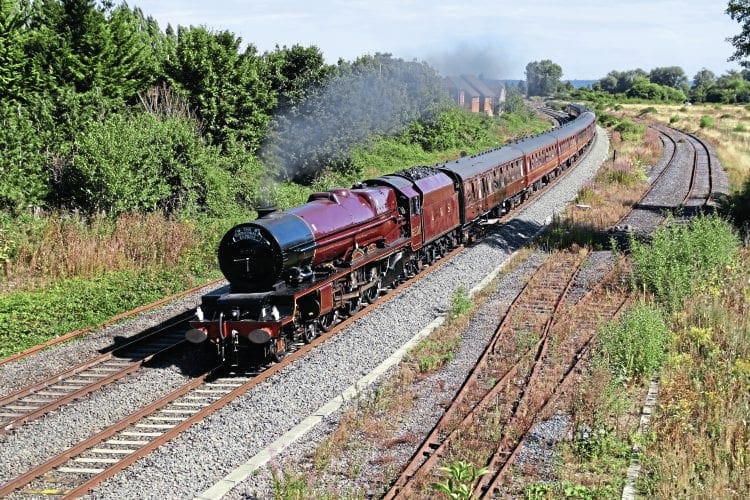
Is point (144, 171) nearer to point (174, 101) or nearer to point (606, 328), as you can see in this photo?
point (174, 101)

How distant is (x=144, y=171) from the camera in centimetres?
2359

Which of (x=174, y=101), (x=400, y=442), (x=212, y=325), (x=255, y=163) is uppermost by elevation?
(x=174, y=101)

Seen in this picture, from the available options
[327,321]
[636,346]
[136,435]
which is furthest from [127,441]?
[636,346]

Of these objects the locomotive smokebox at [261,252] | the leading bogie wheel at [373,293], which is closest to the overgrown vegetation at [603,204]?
the leading bogie wheel at [373,293]

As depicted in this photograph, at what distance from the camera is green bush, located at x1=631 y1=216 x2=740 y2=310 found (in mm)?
15867

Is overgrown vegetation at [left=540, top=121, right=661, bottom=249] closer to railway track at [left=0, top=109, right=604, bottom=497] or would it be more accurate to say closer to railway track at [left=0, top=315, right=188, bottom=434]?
railway track at [left=0, top=315, right=188, bottom=434]

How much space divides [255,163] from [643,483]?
24732 millimetres

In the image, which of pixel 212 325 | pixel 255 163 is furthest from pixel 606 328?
pixel 255 163

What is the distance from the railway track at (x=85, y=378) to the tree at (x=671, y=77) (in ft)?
621

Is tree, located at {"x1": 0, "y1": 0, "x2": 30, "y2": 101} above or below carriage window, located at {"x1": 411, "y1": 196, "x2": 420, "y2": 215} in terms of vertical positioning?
above

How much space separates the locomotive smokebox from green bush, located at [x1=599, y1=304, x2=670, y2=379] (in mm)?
6479

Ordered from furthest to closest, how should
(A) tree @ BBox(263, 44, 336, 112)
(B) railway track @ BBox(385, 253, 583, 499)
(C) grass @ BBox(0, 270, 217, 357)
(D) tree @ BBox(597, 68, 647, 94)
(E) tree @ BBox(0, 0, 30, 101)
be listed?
(D) tree @ BBox(597, 68, 647, 94)
(A) tree @ BBox(263, 44, 336, 112)
(E) tree @ BBox(0, 0, 30, 101)
(C) grass @ BBox(0, 270, 217, 357)
(B) railway track @ BBox(385, 253, 583, 499)

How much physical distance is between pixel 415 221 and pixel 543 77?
15148cm

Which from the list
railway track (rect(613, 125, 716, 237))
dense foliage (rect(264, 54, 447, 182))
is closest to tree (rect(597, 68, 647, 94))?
railway track (rect(613, 125, 716, 237))
